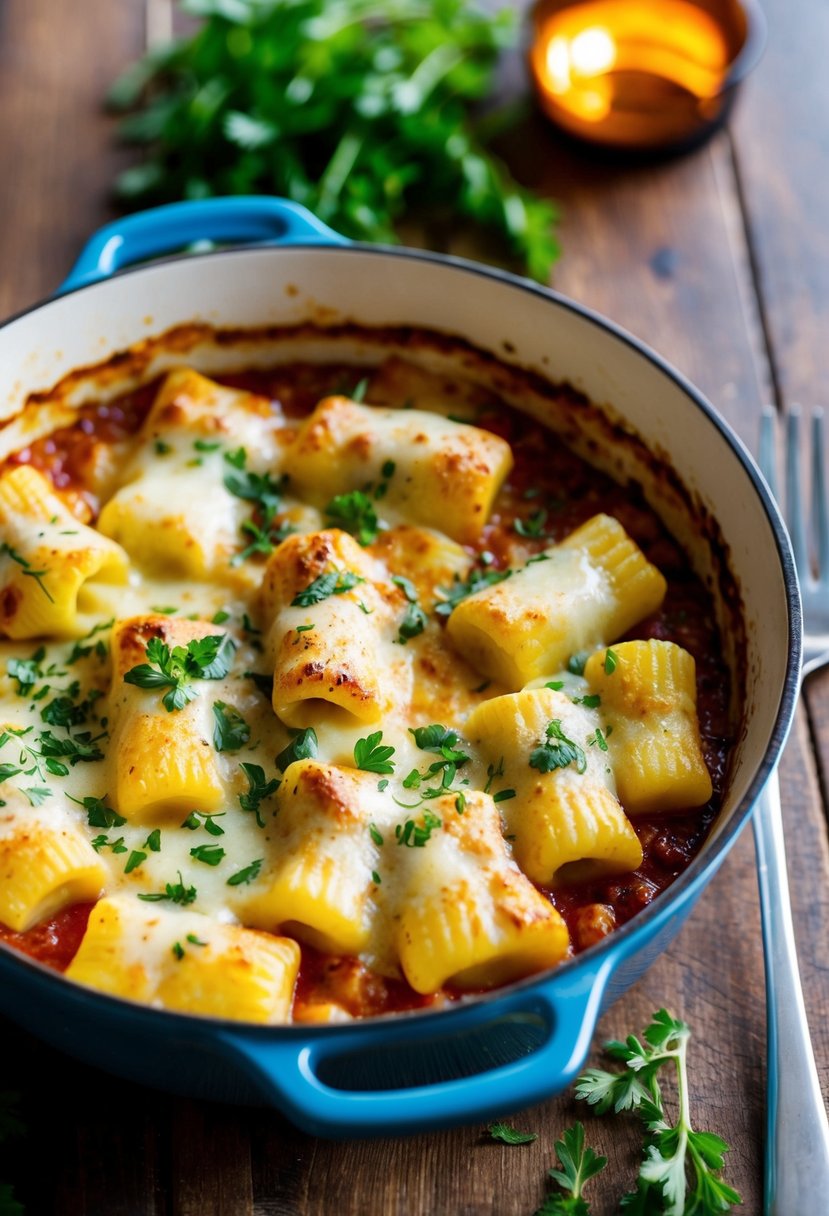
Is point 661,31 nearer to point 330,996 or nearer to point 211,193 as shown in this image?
point 211,193

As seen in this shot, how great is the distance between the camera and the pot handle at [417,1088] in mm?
2076

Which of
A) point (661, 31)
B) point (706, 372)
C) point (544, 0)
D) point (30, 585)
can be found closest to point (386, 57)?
point (544, 0)

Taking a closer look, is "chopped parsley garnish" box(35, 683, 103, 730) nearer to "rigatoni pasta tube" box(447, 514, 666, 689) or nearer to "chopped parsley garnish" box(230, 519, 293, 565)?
"chopped parsley garnish" box(230, 519, 293, 565)

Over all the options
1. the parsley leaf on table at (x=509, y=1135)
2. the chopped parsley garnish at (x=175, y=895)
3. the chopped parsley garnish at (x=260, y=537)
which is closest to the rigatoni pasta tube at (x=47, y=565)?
the chopped parsley garnish at (x=260, y=537)

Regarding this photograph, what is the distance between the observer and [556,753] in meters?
2.62

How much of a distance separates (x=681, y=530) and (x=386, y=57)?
203cm

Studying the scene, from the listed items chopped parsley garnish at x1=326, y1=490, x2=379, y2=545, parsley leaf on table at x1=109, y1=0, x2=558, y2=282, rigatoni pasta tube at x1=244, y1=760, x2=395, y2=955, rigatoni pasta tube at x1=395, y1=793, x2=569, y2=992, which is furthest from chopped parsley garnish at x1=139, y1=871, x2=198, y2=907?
parsley leaf on table at x1=109, y1=0, x2=558, y2=282

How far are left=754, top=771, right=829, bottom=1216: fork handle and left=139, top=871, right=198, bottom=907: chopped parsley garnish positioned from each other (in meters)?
1.17

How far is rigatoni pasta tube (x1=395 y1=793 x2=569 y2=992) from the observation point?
2.38m

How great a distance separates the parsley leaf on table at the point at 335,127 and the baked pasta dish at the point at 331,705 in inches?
39.3

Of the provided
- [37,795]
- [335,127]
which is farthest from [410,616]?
[335,127]

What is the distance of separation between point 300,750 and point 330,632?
0.25 metres

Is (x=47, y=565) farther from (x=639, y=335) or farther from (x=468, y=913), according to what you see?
(x=639, y=335)

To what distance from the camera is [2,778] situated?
2.62m
